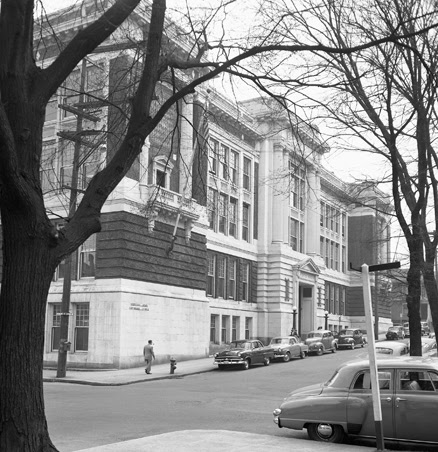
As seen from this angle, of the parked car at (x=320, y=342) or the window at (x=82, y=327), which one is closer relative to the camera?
the window at (x=82, y=327)

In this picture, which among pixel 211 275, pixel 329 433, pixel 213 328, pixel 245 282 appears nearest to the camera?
pixel 329 433

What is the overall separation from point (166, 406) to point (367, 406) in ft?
26.2

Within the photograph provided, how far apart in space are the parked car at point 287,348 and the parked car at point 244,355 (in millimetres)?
1051

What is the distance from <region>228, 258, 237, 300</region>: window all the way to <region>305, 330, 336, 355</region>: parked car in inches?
259

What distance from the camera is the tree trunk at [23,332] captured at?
22.9ft

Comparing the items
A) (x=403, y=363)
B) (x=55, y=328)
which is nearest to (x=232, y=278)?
(x=55, y=328)

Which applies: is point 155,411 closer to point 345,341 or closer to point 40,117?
point 40,117

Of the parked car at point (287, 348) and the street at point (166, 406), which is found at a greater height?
the parked car at point (287, 348)

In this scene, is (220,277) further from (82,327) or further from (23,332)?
(23,332)

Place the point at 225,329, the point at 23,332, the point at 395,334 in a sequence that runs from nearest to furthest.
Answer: the point at 23,332 < the point at 225,329 < the point at 395,334

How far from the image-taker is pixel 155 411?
1686 centimetres

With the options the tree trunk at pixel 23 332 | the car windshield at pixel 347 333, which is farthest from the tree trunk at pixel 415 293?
the car windshield at pixel 347 333

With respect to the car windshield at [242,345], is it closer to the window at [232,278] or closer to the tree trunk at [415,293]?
the window at [232,278]

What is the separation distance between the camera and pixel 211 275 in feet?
154
